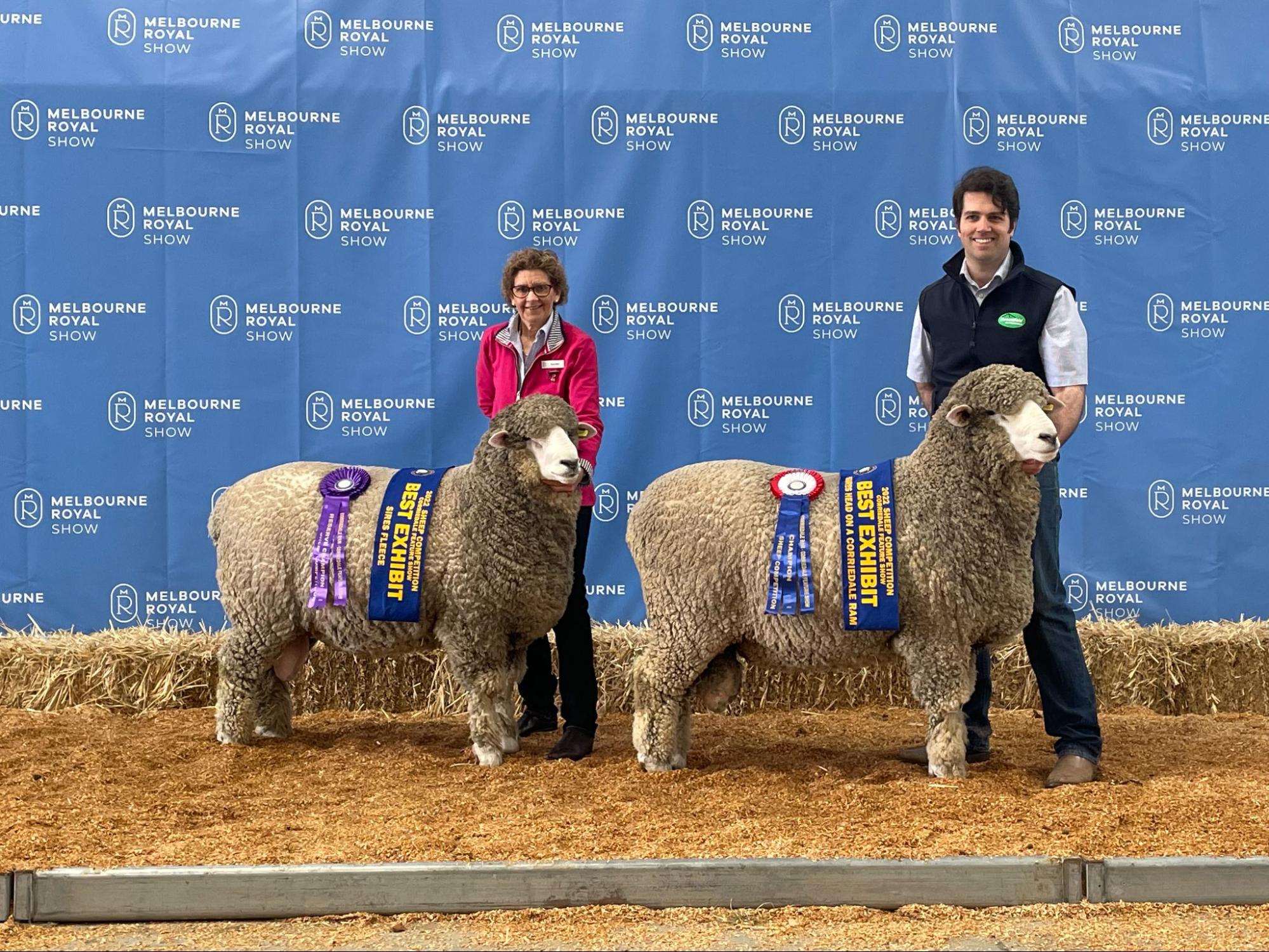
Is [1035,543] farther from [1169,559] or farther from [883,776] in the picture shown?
[1169,559]

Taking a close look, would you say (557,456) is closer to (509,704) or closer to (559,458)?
(559,458)

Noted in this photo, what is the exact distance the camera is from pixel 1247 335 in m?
6.67

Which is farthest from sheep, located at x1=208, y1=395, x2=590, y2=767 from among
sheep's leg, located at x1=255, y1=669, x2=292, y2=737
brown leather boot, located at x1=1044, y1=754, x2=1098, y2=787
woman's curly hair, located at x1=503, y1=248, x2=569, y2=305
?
brown leather boot, located at x1=1044, y1=754, x2=1098, y2=787

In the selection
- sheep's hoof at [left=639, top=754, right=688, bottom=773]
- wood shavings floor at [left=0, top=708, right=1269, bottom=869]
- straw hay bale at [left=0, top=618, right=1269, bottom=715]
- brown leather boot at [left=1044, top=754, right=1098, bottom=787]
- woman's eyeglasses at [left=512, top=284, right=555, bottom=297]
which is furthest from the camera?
straw hay bale at [left=0, top=618, right=1269, bottom=715]

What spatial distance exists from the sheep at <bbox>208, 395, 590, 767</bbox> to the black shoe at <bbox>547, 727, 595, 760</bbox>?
0.18 metres

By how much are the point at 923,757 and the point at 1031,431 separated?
5.08ft

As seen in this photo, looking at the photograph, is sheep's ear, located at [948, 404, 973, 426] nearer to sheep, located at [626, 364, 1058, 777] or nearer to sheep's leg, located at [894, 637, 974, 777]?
sheep, located at [626, 364, 1058, 777]

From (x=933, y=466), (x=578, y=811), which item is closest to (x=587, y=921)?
(x=578, y=811)

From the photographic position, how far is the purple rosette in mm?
4984

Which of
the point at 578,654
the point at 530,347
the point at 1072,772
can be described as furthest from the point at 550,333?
the point at 1072,772

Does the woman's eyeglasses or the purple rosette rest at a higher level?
the woman's eyeglasses

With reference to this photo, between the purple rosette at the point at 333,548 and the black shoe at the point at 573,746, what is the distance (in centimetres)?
106

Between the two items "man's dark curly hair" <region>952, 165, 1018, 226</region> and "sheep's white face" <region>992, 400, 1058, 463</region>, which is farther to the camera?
"man's dark curly hair" <region>952, 165, 1018, 226</region>

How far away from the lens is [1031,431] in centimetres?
430
